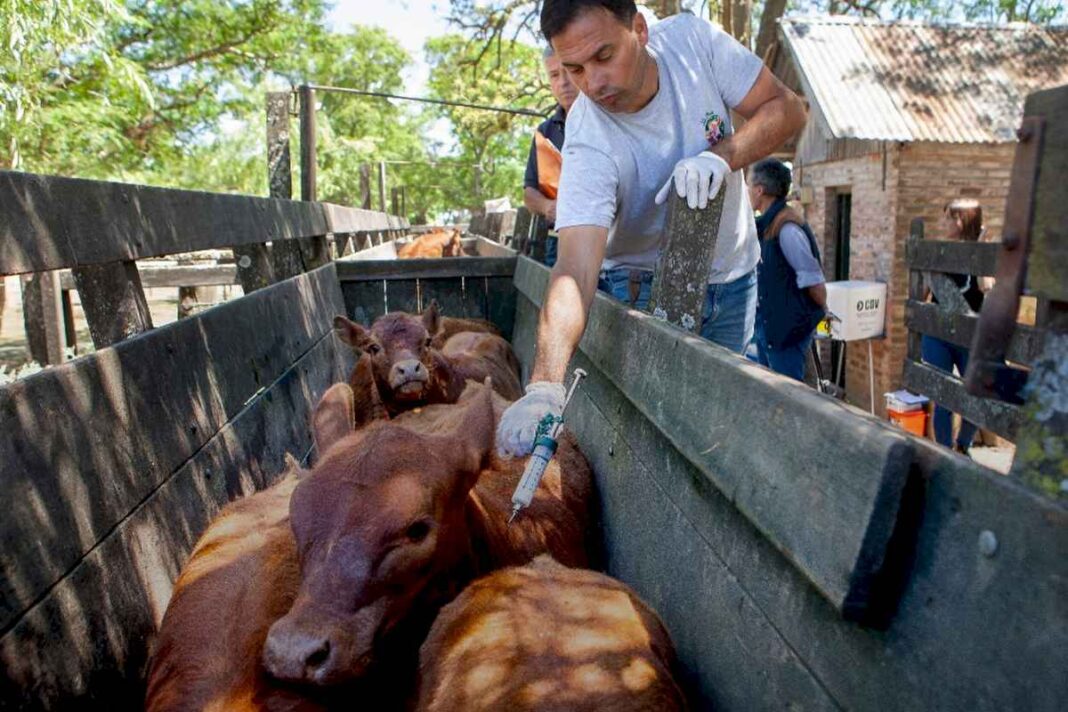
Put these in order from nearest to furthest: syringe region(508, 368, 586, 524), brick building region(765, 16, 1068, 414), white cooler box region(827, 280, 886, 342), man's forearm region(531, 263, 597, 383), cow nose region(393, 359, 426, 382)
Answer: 1. syringe region(508, 368, 586, 524)
2. man's forearm region(531, 263, 597, 383)
3. cow nose region(393, 359, 426, 382)
4. white cooler box region(827, 280, 886, 342)
5. brick building region(765, 16, 1068, 414)

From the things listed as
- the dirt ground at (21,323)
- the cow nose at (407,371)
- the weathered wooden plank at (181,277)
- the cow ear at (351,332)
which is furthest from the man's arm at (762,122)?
the dirt ground at (21,323)

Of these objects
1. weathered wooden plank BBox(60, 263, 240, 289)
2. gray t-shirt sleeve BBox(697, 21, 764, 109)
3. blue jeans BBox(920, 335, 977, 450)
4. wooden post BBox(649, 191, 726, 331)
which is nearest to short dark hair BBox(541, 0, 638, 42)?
gray t-shirt sleeve BBox(697, 21, 764, 109)

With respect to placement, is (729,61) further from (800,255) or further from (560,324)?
(800,255)

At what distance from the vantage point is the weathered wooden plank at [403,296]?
8375 millimetres

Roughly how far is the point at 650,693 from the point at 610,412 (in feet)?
6.08

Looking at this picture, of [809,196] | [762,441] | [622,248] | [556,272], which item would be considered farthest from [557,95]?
[809,196]

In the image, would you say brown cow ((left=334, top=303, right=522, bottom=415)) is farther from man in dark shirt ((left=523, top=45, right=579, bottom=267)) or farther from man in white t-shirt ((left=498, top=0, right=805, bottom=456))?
man in white t-shirt ((left=498, top=0, right=805, bottom=456))

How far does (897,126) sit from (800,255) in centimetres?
777

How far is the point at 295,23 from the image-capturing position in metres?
22.6

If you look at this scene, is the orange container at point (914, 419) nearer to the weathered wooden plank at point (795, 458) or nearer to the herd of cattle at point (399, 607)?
the herd of cattle at point (399, 607)

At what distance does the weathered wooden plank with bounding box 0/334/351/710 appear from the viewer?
2037 millimetres

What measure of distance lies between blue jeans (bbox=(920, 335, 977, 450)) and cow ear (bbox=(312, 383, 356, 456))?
21.8 ft

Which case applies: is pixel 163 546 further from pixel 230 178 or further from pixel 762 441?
pixel 230 178

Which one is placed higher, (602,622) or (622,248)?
(622,248)
